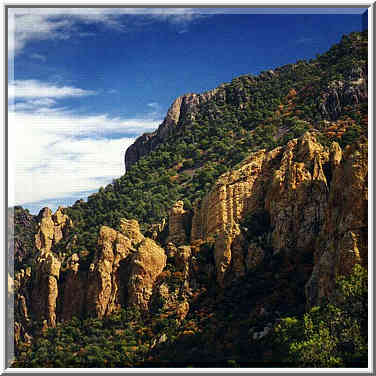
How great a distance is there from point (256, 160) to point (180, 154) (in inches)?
458

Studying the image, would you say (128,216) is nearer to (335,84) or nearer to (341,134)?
(341,134)

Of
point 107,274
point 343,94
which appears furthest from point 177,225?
point 343,94

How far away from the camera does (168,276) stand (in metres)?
22.1

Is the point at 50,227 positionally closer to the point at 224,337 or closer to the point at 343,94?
the point at 224,337

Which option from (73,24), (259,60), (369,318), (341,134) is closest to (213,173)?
(341,134)

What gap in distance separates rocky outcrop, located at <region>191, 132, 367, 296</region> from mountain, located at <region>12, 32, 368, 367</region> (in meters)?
0.05

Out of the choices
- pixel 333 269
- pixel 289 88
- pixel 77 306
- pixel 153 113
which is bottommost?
pixel 77 306

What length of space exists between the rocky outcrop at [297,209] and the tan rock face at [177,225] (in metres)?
0.59

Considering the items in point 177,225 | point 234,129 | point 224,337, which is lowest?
point 224,337

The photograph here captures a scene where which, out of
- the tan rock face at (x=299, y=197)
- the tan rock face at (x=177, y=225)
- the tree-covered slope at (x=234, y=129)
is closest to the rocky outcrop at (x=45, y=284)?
the tree-covered slope at (x=234, y=129)

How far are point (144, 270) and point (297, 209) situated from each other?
21.8ft

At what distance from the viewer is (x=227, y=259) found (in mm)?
21125

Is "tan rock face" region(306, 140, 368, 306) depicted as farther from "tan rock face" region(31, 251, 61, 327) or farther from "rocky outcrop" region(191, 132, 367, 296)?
"tan rock face" region(31, 251, 61, 327)

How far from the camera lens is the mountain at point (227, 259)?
15.7 meters
